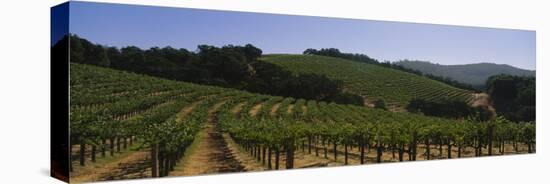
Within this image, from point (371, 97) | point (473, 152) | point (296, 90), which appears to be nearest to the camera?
point (296, 90)

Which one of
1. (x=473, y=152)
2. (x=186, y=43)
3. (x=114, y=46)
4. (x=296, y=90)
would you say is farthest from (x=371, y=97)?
(x=114, y=46)

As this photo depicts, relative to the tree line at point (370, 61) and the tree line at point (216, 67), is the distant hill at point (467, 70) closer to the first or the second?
the tree line at point (370, 61)

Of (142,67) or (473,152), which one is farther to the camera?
(473,152)

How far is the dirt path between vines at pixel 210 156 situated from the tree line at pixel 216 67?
2.14 feet

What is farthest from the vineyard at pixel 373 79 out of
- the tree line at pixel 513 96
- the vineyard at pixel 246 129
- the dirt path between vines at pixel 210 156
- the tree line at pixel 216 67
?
the dirt path between vines at pixel 210 156

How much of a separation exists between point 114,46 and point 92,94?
76 centimetres

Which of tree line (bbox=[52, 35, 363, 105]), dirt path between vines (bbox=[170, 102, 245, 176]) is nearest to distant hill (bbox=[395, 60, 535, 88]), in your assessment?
tree line (bbox=[52, 35, 363, 105])

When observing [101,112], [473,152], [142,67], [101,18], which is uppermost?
[101,18]

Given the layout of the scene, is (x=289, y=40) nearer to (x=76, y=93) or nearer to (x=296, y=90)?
(x=296, y=90)

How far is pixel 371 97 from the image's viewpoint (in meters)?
11.8

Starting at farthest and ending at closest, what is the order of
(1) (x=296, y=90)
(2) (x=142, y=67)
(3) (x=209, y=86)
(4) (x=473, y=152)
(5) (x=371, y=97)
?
1. (4) (x=473, y=152)
2. (5) (x=371, y=97)
3. (1) (x=296, y=90)
4. (3) (x=209, y=86)
5. (2) (x=142, y=67)

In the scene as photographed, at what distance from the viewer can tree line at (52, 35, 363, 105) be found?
9.04 meters

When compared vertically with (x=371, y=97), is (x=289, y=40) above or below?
above

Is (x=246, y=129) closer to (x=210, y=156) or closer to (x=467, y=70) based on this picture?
(x=210, y=156)
